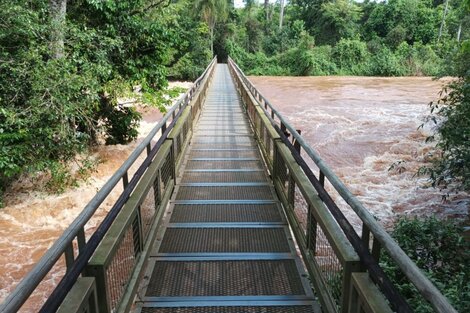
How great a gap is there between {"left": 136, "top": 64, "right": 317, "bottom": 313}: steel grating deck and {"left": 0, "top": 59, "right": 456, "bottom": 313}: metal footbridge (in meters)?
0.01

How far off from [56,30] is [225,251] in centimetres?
738

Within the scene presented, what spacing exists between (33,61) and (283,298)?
25.8 ft

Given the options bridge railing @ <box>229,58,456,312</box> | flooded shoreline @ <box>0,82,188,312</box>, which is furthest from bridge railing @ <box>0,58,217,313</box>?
flooded shoreline @ <box>0,82,188,312</box>

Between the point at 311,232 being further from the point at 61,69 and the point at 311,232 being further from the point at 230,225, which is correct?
the point at 61,69

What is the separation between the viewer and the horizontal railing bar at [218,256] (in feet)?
13.5

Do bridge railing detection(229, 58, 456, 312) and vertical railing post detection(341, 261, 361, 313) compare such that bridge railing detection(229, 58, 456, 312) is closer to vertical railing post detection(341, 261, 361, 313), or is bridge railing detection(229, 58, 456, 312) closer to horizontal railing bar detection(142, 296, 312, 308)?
vertical railing post detection(341, 261, 361, 313)

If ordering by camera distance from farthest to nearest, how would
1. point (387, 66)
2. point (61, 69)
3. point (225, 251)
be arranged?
1. point (387, 66)
2. point (61, 69)
3. point (225, 251)

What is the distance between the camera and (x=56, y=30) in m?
9.47

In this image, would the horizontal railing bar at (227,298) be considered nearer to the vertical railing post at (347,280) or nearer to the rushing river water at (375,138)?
the vertical railing post at (347,280)

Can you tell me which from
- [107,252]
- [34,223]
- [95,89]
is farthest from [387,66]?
[107,252]

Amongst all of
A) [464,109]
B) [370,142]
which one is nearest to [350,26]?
[370,142]

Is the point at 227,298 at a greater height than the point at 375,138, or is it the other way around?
the point at 227,298

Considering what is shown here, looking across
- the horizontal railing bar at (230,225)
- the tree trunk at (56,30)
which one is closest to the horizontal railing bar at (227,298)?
the horizontal railing bar at (230,225)

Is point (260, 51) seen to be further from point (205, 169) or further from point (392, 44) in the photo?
point (205, 169)
